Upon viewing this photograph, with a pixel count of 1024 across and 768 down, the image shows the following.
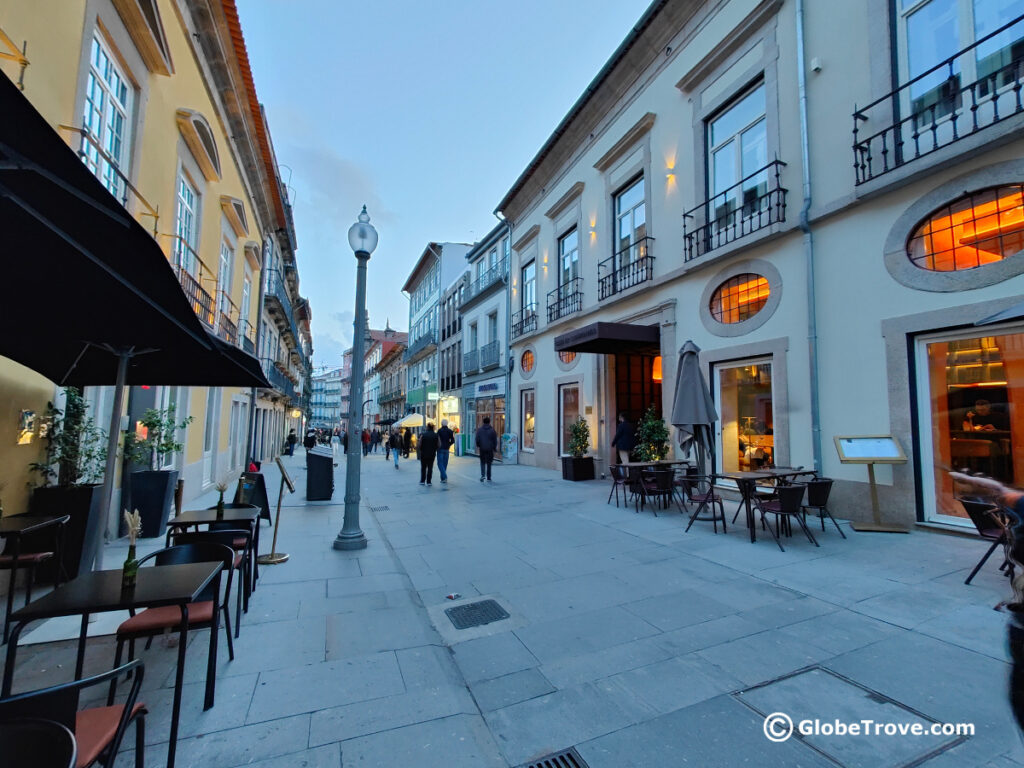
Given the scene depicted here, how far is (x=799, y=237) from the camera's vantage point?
810 cm

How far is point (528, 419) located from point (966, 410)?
12.9m

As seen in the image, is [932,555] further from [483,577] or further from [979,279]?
[483,577]

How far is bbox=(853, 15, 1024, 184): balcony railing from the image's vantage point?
5.77 meters

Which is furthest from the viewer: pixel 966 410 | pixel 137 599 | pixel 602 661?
pixel 966 410

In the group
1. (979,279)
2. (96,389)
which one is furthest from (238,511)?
(979,279)

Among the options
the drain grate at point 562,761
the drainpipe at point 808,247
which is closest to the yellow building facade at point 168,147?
the drain grate at point 562,761

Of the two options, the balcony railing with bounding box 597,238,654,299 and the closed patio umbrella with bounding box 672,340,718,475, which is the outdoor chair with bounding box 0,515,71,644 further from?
the balcony railing with bounding box 597,238,654,299

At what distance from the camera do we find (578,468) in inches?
508

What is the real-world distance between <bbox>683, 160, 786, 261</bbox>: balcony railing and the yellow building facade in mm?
9069

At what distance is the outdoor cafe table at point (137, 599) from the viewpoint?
7.34ft

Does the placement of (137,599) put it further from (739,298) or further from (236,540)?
(739,298)

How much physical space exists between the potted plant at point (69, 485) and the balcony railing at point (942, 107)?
10550 millimetres

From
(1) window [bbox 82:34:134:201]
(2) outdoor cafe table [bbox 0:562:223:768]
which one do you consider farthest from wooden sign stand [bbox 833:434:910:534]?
(1) window [bbox 82:34:134:201]

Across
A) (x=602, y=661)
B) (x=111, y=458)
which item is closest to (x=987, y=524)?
(x=602, y=661)
